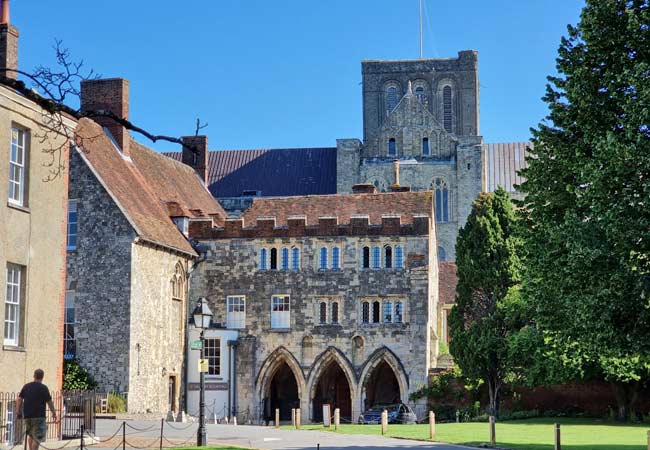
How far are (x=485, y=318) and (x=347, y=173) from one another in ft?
116

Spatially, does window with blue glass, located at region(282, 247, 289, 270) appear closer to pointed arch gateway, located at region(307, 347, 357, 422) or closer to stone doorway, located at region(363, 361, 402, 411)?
pointed arch gateway, located at region(307, 347, 357, 422)

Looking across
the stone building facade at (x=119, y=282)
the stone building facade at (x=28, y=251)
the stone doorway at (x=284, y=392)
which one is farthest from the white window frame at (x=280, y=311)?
the stone building facade at (x=28, y=251)

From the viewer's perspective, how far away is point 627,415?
157 feet

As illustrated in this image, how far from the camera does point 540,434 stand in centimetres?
3547

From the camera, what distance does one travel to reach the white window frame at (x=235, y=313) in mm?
51750

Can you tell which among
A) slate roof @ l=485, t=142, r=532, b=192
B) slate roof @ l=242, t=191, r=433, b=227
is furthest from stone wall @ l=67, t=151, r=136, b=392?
slate roof @ l=485, t=142, r=532, b=192

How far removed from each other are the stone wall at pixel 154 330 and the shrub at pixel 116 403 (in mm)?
524

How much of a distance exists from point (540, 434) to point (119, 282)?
55.8 ft

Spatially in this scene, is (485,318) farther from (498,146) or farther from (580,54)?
(498,146)

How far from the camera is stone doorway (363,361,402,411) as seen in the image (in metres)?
54.3

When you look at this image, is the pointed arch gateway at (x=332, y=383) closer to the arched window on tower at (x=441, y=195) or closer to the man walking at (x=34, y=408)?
the arched window on tower at (x=441, y=195)

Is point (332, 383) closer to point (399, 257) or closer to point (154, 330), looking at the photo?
point (399, 257)

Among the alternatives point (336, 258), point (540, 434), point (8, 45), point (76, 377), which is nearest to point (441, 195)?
point (336, 258)

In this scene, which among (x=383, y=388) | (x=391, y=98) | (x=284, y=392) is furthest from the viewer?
(x=391, y=98)
